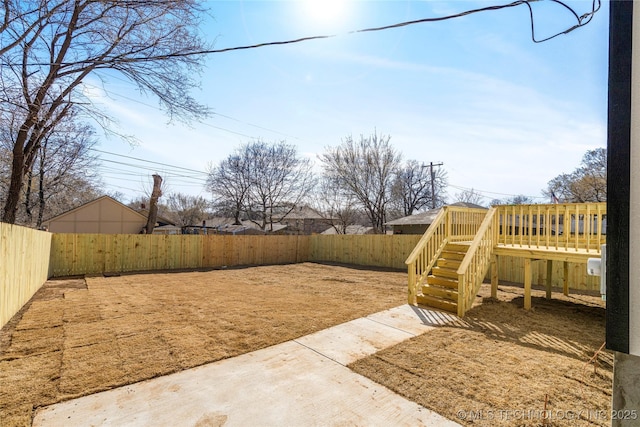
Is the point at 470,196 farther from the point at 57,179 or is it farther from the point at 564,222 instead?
the point at 57,179

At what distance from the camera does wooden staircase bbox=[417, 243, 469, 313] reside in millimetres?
5594

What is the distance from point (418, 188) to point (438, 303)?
19.2m

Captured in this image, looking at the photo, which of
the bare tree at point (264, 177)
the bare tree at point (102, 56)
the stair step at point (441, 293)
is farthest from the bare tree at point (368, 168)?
the bare tree at point (102, 56)

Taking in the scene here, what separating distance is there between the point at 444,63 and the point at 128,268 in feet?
38.6

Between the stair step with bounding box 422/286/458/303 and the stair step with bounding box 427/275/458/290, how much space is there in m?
0.10

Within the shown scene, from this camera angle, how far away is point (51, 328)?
170 inches

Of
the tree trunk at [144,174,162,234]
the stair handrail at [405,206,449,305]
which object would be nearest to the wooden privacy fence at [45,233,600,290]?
the stair handrail at [405,206,449,305]

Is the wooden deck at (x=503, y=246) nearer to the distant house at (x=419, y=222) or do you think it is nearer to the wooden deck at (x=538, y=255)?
the wooden deck at (x=538, y=255)

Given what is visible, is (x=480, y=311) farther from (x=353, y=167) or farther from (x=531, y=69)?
(x=353, y=167)

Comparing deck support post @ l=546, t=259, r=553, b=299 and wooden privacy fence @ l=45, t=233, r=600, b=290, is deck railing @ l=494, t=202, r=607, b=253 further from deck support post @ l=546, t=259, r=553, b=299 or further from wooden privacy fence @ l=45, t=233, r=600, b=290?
wooden privacy fence @ l=45, t=233, r=600, b=290

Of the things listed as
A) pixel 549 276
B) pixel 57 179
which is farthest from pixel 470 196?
pixel 57 179

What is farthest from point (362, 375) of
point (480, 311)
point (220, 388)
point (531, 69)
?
point (531, 69)

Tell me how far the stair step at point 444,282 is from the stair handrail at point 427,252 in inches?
7.5

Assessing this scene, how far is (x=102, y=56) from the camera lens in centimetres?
468
